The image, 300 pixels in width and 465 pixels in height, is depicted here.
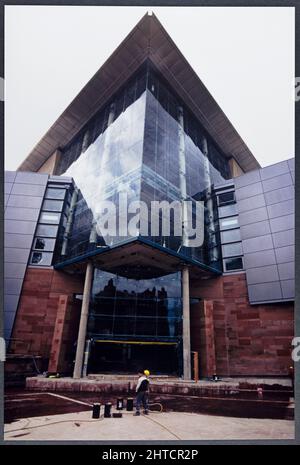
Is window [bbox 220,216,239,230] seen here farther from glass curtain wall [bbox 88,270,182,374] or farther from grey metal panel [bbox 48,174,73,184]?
grey metal panel [bbox 48,174,73,184]

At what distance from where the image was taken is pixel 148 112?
2886cm

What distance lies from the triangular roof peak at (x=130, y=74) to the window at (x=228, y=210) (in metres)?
13.7

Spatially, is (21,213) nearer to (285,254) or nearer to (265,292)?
(265,292)

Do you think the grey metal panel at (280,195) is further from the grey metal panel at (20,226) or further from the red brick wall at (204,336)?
the grey metal panel at (20,226)

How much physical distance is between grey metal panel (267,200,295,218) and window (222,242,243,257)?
4.13m

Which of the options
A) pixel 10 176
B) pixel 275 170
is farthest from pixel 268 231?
pixel 10 176

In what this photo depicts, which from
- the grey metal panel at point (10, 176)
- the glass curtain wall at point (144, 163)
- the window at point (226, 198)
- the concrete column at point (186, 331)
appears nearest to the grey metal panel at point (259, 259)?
the glass curtain wall at point (144, 163)

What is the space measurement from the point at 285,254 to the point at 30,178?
26941mm

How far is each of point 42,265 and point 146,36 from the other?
87.2 feet

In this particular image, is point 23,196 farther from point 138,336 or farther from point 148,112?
point 138,336

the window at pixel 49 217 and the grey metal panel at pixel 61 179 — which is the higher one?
the grey metal panel at pixel 61 179

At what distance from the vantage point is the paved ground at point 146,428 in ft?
21.9

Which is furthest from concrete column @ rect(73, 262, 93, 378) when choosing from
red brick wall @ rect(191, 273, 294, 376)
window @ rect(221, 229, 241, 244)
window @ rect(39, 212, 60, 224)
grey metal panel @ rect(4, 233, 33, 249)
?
window @ rect(221, 229, 241, 244)
